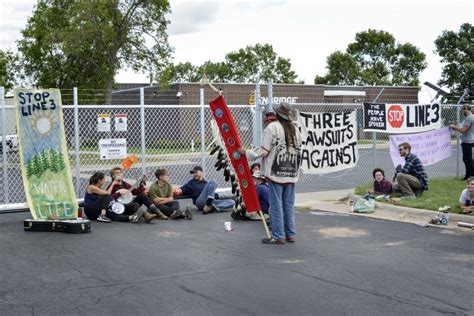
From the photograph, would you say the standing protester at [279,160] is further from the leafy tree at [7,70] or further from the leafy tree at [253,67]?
the leafy tree at [253,67]

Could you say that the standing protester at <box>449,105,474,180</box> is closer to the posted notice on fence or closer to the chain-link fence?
the chain-link fence

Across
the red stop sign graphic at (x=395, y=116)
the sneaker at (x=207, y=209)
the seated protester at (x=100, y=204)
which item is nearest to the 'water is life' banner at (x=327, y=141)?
the red stop sign graphic at (x=395, y=116)

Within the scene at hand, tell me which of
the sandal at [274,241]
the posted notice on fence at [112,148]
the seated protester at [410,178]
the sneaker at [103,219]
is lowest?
the sandal at [274,241]

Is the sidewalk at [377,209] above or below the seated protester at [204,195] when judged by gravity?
below

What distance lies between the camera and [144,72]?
33469 millimetres

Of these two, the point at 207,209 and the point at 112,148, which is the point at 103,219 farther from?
the point at 112,148

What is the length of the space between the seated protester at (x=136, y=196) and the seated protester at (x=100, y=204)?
128 millimetres

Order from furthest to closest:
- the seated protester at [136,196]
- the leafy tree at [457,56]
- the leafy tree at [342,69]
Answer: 1. the leafy tree at [342,69]
2. the leafy tree at [457,56]
3. the seated protester at [136,196]

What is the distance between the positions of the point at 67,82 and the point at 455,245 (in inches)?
1122

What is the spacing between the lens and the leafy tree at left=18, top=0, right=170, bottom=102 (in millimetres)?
31266

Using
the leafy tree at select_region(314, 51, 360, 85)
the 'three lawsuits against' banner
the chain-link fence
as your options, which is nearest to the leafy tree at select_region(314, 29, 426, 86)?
the leafy tree at select_region(314, 51, 360, 85)

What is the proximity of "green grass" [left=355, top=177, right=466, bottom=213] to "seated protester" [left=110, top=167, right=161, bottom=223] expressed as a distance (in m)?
4.50

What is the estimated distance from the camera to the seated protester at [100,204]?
11.1 metres

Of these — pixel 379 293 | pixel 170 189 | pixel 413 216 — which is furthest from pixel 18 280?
pixel 413 216
